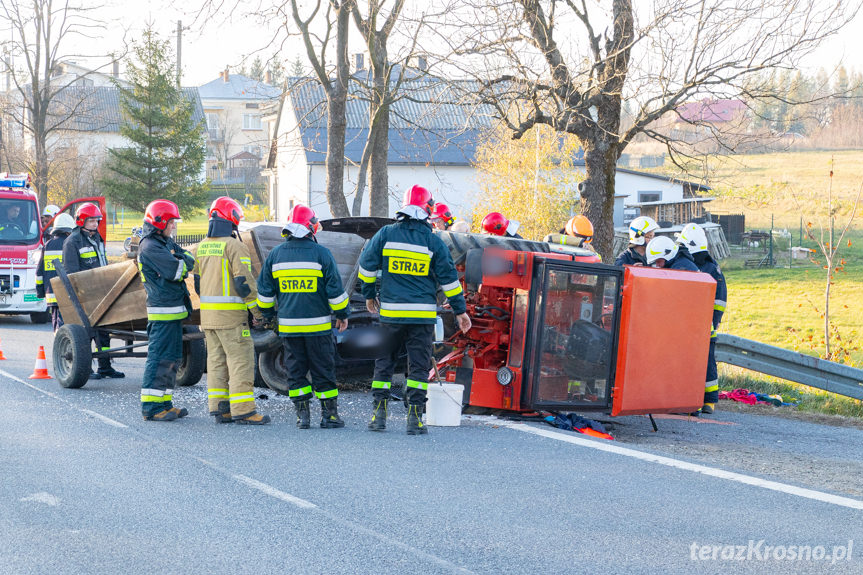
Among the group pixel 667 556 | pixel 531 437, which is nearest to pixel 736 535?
pixel 667 556

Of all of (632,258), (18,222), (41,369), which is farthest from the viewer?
(18,222)

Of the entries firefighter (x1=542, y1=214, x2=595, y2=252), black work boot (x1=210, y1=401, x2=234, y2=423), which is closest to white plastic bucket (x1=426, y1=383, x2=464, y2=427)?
black work boot (x1=210, y1=401, x2=234, y2=423)

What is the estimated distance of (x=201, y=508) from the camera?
550cm

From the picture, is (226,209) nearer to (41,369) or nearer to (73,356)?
(73,356)

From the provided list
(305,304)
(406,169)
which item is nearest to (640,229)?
(305,304)

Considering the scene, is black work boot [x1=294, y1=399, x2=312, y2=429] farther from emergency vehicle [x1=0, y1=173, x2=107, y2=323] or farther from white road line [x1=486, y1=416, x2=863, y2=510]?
emergency vehicle [x1=0, y1=173, x2=107, y2=323]

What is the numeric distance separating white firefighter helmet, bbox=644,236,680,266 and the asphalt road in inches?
81.4

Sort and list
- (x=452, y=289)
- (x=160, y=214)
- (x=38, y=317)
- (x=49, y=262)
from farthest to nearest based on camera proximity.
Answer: (x=38, y=317)
(x=49, y=262)
(x=160, y=214)
(x=452, y=289)

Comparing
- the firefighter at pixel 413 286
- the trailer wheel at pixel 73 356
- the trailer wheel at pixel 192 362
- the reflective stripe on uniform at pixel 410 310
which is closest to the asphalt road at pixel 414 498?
the firefighter at pixel 413 286

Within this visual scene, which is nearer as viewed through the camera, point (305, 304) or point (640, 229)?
point (305, 304)

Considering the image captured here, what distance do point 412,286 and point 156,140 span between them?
35138 mm

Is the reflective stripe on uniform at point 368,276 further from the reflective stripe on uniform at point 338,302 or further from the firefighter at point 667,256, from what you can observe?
the firefighter at point 667,256

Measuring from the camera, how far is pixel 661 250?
32.3 ft

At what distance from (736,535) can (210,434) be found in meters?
4.33
